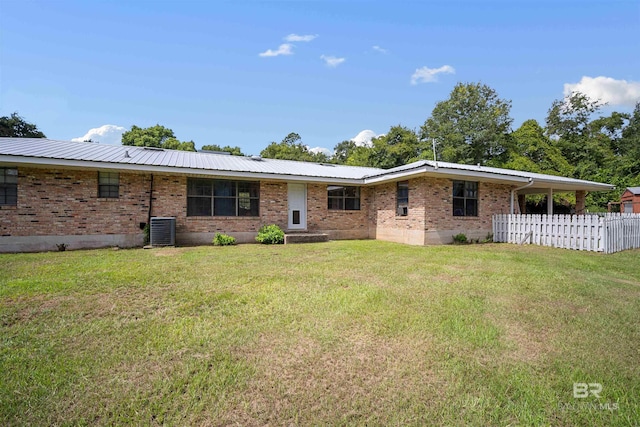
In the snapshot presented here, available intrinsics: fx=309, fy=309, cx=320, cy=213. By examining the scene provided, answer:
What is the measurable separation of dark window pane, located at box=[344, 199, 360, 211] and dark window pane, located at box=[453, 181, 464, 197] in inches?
173

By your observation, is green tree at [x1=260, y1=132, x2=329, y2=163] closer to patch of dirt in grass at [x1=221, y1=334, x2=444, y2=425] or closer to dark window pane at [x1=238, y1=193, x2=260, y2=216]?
dark window pane at [x1=238, y1=193, x2=260, y2=216]

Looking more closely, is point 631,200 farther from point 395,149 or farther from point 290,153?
point 290,153

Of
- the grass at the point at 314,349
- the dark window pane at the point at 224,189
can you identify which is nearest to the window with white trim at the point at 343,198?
the dark window pane at the point at 224,189

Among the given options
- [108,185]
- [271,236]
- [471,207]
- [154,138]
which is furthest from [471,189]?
[154,138]

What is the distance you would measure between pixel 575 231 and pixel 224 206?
1283cm

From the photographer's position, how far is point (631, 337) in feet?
11.4

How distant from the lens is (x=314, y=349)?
10.4 feet

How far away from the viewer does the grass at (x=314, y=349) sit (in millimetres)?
2328

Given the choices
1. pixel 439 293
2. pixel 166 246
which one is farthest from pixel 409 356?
pixel 166 246

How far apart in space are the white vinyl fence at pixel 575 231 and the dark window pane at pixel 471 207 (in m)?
1.17

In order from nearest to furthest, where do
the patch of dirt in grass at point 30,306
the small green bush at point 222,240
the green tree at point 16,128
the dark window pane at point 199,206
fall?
the patch of dirt in grass at point 30,306 → the small green bush at point 222,240 → the dark window pane at point 199,206 → the green tree at point 16,128

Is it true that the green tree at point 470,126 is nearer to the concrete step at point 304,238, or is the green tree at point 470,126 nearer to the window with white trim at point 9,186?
the concrete step at point 304,238

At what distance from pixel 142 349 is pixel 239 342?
96 cm

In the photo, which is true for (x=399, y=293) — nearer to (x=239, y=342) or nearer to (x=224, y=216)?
(x=239, y=342)
